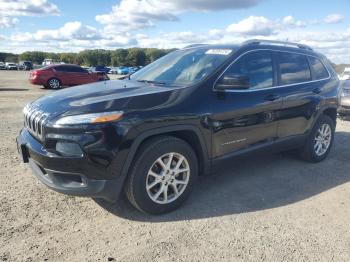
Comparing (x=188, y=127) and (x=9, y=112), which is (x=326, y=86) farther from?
(x=9, y=112)

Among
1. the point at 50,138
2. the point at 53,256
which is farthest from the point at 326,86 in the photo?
the point at 53,256

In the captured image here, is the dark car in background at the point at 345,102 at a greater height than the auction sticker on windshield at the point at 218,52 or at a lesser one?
lesser

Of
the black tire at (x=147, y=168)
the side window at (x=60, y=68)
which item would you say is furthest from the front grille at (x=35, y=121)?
the side window at (x=60, y=68)

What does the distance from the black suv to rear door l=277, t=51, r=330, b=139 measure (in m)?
0.02

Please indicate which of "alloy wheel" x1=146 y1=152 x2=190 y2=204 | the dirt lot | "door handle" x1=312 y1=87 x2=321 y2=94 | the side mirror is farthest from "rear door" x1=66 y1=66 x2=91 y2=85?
"alloy wheel" x1=146 y1=152 x2=190 y2=204

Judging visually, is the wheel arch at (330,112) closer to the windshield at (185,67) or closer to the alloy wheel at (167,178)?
the windshield at (185,67)

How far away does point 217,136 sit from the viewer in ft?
13.5

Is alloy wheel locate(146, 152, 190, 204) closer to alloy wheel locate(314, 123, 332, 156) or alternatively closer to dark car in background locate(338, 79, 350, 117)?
alloy wheel locate(314, 123, 332, 156)

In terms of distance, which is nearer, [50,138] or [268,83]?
[50,138]

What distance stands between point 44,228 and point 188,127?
5.74 feet

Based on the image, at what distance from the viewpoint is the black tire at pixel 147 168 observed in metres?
3.57

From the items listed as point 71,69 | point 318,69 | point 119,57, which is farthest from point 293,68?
point 119,57

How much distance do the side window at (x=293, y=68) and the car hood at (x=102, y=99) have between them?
1.96 m

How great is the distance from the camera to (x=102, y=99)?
3580mm
